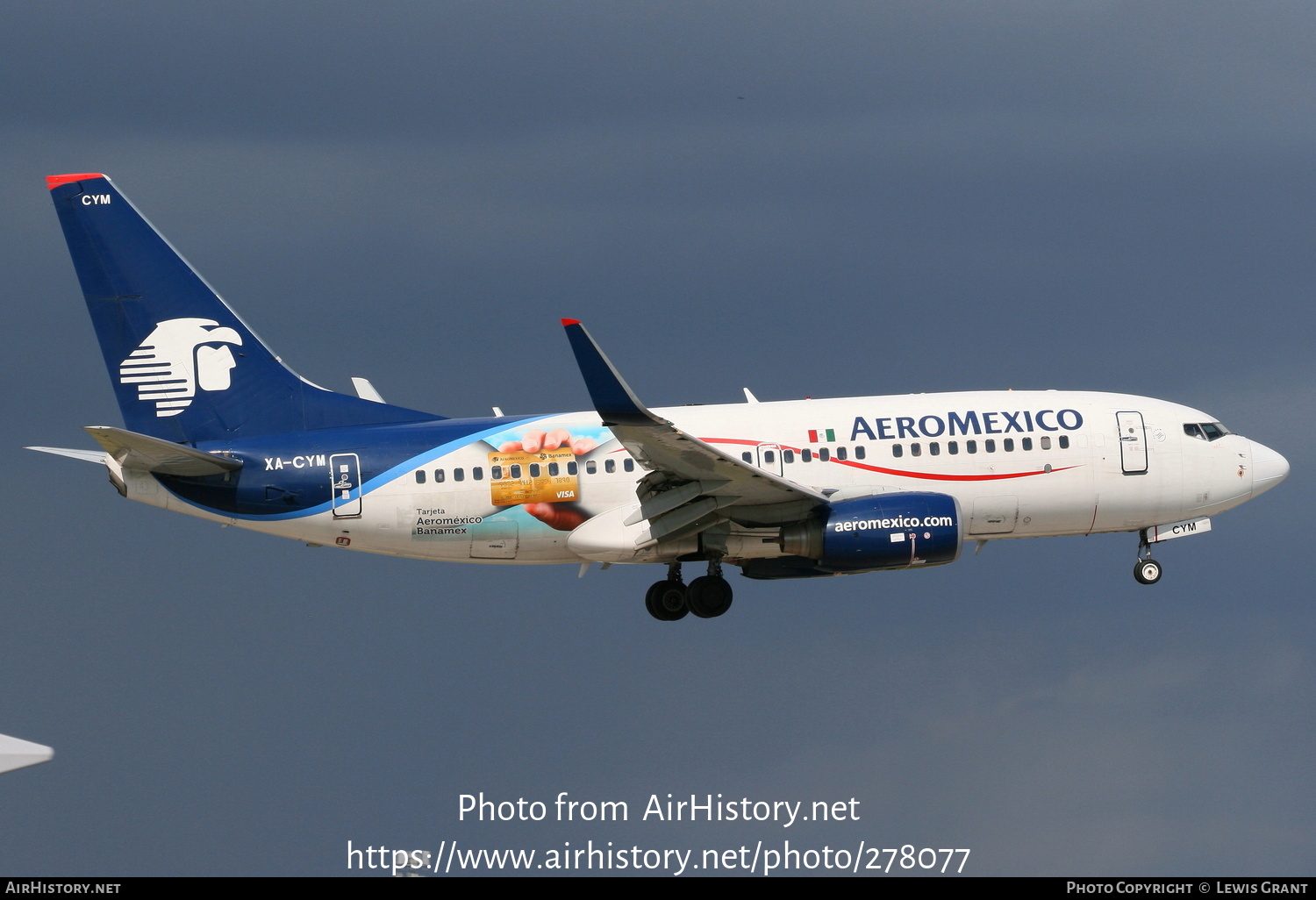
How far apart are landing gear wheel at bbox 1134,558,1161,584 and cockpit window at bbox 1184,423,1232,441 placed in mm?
3848

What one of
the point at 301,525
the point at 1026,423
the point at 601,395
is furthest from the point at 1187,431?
the point at 301,525

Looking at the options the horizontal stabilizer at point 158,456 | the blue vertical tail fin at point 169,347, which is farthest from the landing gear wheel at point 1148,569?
the horizontal stabilizer at point 158,456

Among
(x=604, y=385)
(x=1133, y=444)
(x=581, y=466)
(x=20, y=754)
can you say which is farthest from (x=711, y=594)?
(x=20, y=754)

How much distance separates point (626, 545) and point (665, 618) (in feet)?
9.92

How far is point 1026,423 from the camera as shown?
172 feet

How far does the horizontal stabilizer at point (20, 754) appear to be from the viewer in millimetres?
31359

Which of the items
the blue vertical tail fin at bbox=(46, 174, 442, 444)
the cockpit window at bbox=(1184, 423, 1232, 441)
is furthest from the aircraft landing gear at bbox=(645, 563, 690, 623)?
A: the cockpit window at bbox=(1184, 423, 1232, 441)

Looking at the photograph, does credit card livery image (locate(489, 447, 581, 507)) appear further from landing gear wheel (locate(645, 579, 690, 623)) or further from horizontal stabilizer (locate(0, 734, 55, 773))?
horizontal stabilizer (locate(0, 734, 55, 773))

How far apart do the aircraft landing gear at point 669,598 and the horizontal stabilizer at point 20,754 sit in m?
22.7

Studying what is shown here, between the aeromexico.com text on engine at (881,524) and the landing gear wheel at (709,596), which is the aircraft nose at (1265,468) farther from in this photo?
the landing gear wheel at (709,596)

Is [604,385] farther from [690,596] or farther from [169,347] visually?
[169,347]

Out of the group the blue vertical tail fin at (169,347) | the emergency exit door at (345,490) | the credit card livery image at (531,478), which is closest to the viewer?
the emergency exit door at (345,490)

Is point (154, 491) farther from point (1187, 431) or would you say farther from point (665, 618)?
point (1187, 431)

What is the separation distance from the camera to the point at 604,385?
144ft
